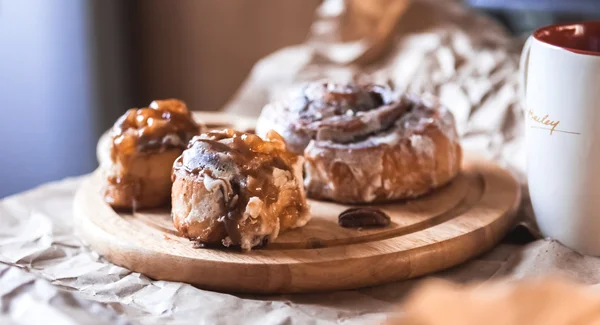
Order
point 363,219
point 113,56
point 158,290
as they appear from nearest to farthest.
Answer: point 158,290, point 363,219, point 113,56

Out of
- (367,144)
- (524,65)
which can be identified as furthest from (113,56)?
(524,65)

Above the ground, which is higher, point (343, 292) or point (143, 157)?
point (143, 157)

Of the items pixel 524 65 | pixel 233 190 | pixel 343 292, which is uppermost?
pixel 524 65

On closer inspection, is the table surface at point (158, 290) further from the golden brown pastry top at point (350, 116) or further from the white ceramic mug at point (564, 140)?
the golden brown pastry top at point (350, 116)

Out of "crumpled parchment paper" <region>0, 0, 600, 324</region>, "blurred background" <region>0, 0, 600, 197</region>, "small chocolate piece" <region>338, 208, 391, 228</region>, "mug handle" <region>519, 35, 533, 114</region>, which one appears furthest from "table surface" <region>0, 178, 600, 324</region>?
"blurred background" <region>0, 0, 600, 197</region>

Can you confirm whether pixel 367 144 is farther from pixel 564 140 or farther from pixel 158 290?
pixel 158 290

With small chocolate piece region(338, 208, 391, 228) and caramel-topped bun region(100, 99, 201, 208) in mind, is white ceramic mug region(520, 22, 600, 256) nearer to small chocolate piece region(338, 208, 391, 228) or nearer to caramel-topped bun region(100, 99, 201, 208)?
small chocolate piece region(338, 208, 391, 228)
